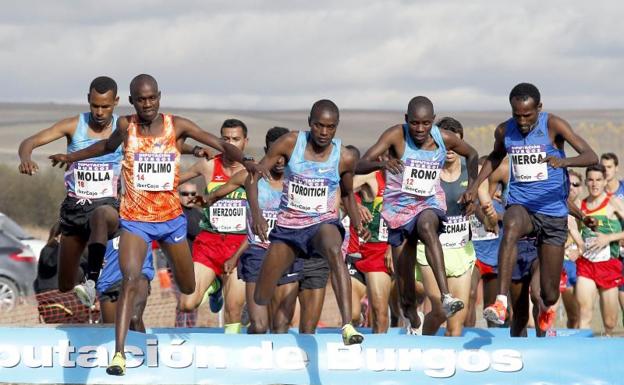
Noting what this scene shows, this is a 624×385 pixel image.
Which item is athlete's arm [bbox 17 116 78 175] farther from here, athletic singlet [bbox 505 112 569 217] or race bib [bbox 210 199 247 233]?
athletic singlet [bbox 505 112 569 217]

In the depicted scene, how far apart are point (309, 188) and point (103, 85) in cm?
241

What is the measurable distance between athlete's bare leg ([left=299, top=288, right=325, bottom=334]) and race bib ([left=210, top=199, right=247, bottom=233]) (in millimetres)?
1864

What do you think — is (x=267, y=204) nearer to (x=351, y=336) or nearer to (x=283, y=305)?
(x=283, y=305)

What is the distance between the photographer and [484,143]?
2079 inches

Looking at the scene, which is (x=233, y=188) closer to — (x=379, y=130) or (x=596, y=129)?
(x=596, y=129)

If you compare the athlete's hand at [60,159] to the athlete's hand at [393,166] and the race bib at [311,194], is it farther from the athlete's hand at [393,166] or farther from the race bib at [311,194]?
the athlete's hand at [393,166]

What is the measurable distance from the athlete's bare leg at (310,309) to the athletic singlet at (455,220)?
1590 mm

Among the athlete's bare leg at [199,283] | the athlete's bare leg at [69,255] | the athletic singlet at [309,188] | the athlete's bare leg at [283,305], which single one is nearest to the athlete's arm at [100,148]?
the athlete's bare leg at [69,255]

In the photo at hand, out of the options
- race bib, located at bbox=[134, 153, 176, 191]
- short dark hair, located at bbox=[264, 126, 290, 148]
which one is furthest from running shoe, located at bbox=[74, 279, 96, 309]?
short dark hair, located at bbox=[264, 126, 290, 148]

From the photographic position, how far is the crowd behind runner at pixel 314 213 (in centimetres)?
1217

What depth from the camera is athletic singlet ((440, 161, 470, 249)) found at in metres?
14.9

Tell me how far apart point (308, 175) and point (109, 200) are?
237 centimetres

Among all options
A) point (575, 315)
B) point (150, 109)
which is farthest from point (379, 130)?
point (150, 109)

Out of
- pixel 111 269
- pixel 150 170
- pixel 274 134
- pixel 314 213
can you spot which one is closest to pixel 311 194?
pixel 314 213
